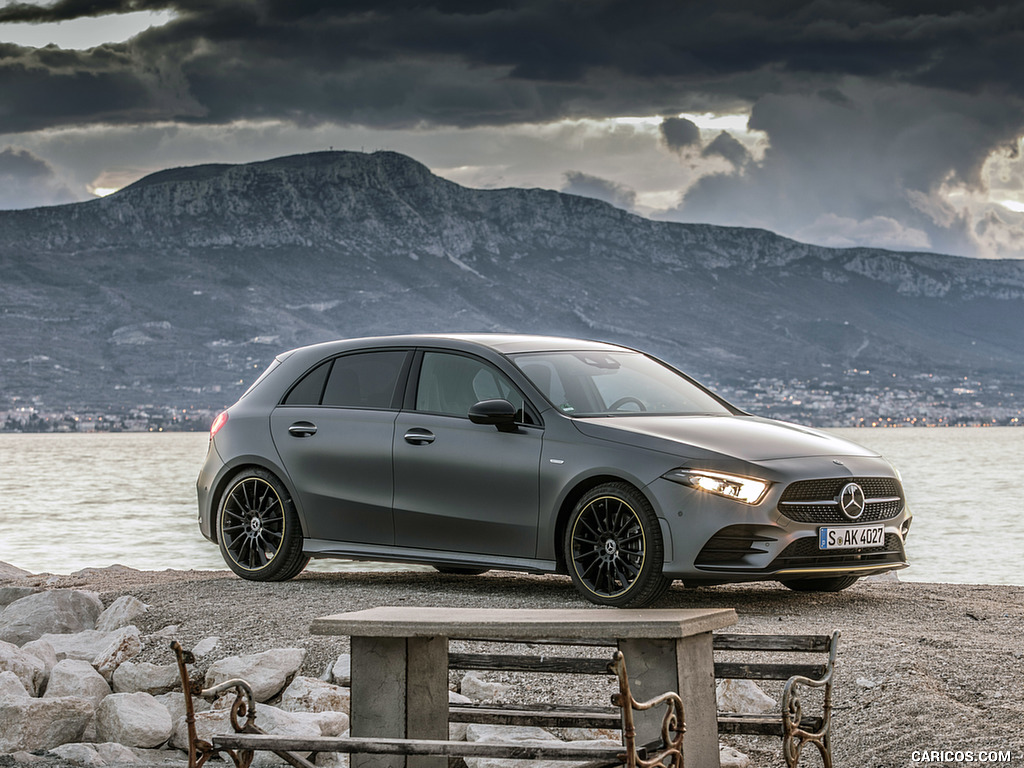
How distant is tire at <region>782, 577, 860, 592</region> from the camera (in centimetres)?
983

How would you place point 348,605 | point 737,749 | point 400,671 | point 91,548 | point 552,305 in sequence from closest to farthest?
point 400,671 → point 737,749 → point 348,605 → point 91,548 → point 552,305

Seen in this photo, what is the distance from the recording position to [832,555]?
8.61m

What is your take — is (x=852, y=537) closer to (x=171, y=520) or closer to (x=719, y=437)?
(x=719, y=437)

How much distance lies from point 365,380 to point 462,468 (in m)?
1.35

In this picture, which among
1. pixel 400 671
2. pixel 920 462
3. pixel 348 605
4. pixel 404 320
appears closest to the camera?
pixel 400 671

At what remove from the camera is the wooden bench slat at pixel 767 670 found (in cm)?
530

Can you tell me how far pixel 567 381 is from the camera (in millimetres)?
9562

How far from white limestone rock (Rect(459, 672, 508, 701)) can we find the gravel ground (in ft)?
0.41

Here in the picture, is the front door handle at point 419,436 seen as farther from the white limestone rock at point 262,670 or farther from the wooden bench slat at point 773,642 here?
the wooden bench slat at point 773,642

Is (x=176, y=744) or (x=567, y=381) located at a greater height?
(x=567, y=381)

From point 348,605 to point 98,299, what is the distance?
17516cm

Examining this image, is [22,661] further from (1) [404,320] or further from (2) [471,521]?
(1) [404,320]

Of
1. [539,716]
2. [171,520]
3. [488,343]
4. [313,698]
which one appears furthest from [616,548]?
[171,520]

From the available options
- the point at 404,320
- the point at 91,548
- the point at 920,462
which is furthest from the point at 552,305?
the point at 91,548
